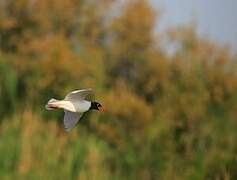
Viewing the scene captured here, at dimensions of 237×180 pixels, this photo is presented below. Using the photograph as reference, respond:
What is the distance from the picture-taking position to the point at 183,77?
88.4 ft

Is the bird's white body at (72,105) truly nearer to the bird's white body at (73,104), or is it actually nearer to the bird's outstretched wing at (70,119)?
the bird's white body at (73,104)

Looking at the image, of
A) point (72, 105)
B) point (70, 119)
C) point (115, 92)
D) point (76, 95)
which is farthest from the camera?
point (115, 92)

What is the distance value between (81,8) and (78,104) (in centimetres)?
2332

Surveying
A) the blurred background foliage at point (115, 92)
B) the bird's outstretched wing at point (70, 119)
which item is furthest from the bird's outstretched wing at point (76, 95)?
the blurred background foliage at point (115, 92)

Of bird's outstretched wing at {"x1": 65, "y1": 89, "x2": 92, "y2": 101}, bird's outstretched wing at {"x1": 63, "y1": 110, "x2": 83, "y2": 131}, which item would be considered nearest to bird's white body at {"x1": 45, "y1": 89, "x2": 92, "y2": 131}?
bird's outstretched wing at {"x1": 65, "y1": 89, "x2": 92, "y2": 101}

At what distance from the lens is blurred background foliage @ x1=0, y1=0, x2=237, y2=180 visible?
18.7 metres

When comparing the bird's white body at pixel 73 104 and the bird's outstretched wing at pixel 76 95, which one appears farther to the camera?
the bird's white body at pixel 73 104

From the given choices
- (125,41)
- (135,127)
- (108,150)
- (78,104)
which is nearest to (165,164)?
(108,150)

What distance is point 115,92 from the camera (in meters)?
27.3

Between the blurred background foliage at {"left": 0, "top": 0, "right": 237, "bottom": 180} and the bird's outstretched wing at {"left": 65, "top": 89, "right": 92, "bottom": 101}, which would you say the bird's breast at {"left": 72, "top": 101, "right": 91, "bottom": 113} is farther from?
the blurred background foliage at {"left": 0, "top": 0, "right": 237, "bottom": 180}

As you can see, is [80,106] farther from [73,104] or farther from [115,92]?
[115,92]

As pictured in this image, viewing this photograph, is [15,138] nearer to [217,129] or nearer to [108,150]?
[108,150]

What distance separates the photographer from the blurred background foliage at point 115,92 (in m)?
18.7

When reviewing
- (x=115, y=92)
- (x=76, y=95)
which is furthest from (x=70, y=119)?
(x=115, y=92)
